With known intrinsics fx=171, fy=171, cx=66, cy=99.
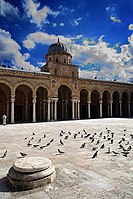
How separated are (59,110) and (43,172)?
2594 cm

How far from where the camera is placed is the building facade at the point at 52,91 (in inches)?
854

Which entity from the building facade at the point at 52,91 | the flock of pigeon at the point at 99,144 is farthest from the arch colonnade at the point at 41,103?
the flock of pigeon at the point at 99,144

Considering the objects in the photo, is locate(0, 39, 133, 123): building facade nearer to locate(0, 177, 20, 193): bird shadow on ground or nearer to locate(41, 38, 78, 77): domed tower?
locate(41, 38, 78, 77): domed tower

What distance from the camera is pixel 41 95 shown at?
26750 millimetres

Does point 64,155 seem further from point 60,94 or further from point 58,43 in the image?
point 58,43

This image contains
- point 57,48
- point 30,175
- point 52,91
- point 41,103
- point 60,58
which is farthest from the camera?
point 57,48

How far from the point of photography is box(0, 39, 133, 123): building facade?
21703 mm

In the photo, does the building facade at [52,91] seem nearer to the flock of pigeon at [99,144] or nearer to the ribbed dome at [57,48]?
the ribbed dome at [57,48]

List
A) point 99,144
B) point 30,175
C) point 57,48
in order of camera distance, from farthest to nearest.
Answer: point 57,48 → point 99,144 → point 30,175

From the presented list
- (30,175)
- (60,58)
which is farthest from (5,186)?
(60,58)

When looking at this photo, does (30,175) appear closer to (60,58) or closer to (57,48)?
(60,58)

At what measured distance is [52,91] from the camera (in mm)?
23828

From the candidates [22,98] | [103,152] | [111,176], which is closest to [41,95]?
[22,98]

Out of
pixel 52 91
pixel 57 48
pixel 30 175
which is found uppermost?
pixel 57 48
